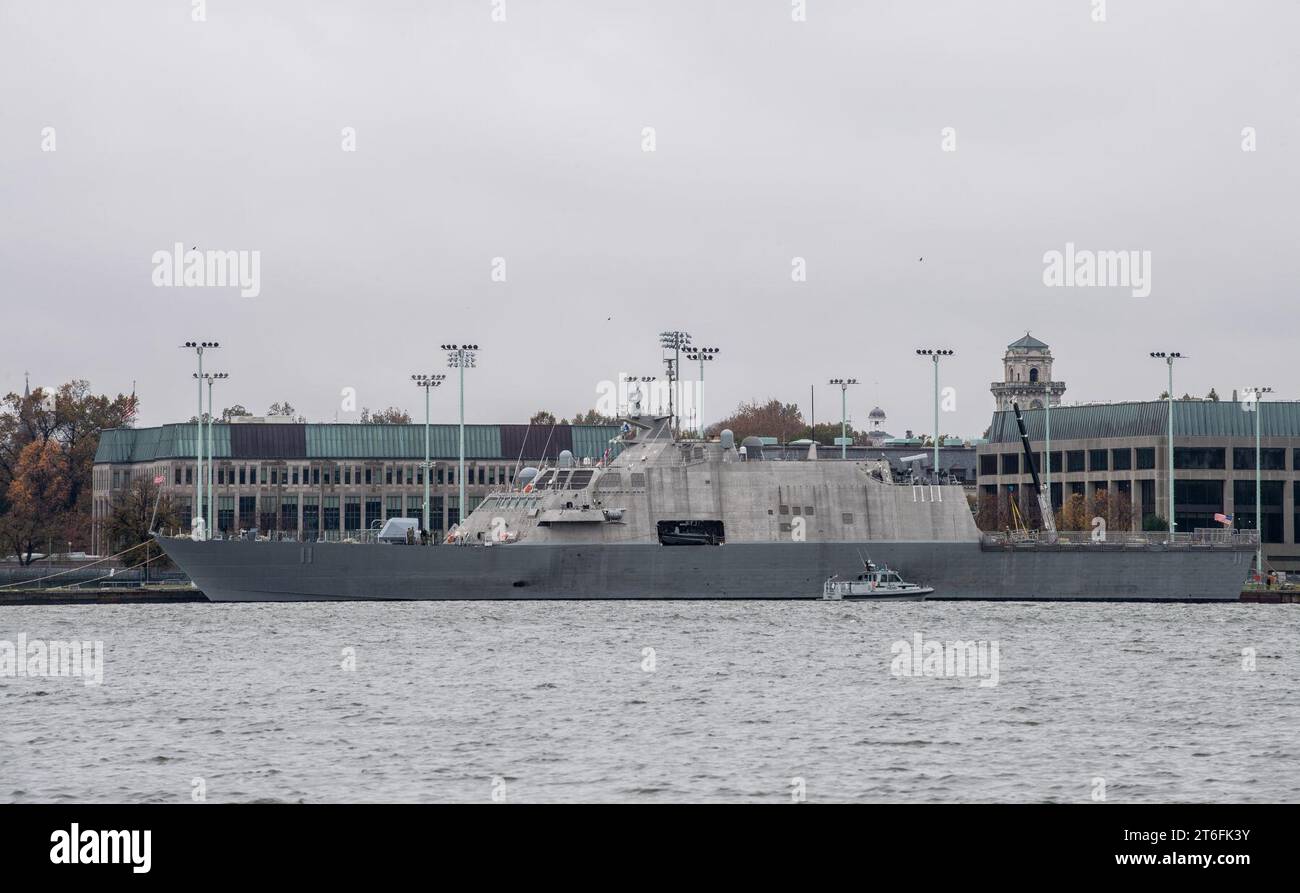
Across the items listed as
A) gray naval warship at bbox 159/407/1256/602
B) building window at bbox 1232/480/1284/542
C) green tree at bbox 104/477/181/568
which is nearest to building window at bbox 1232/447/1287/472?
building window at bbox 1232/480/1284/542

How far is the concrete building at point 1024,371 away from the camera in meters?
179

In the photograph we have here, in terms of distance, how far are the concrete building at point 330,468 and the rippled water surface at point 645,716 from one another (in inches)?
2411

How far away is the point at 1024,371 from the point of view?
180875mm

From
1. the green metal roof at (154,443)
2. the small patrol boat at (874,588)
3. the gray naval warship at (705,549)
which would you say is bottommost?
the small patrol boat at (874,588)

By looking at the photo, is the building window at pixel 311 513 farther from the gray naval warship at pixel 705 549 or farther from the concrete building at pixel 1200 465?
the gray naval warship at pixel 705 549

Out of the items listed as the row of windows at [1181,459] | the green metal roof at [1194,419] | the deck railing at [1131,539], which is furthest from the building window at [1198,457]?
the deck railing at [1131,539]

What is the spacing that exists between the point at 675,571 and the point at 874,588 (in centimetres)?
862

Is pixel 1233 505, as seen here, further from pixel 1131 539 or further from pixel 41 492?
pixel 41 492

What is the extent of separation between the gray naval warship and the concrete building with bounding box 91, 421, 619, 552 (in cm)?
4722

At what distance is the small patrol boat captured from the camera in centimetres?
7588

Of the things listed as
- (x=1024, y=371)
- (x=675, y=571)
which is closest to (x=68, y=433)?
(x=675, y=571)

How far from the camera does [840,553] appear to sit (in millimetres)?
77250

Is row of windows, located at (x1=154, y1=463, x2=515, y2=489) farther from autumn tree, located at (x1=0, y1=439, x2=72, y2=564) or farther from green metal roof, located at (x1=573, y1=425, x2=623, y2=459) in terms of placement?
autumn tree, located at (x1=0, y1=439, x2=72, y2=564)
